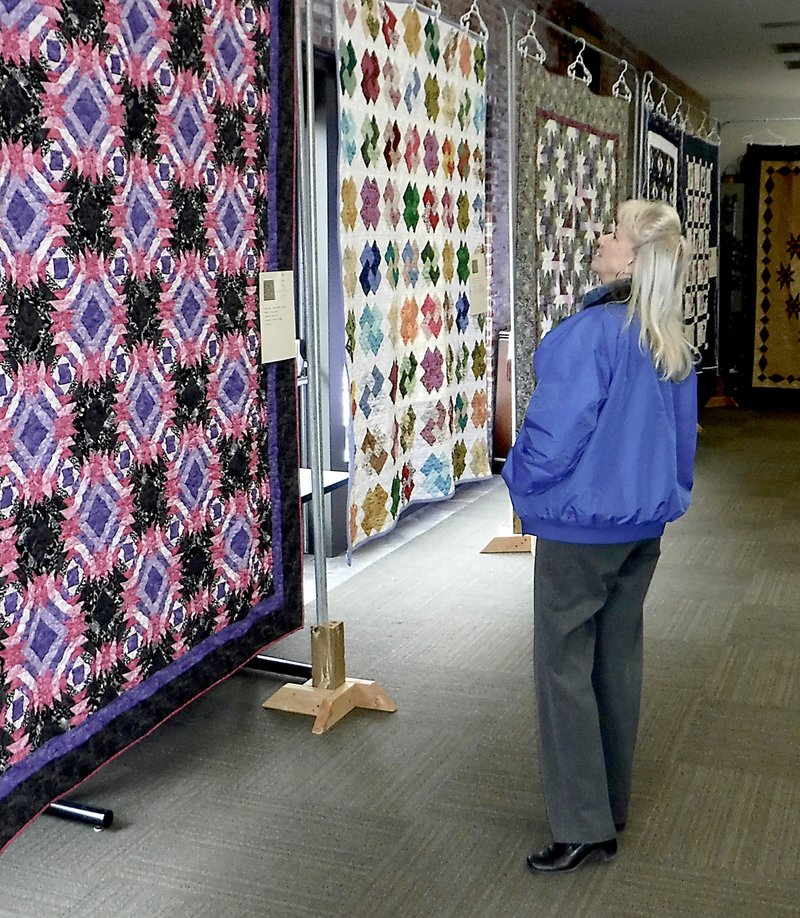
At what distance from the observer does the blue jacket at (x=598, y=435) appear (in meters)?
2.01

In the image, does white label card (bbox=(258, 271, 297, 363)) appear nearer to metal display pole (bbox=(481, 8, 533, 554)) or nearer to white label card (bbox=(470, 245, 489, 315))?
metal display pole (bbox=(481, 8, 533, 554))

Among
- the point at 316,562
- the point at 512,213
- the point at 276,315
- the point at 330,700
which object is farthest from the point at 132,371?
the point at 512,213

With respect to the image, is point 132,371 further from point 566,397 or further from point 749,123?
point 749,123

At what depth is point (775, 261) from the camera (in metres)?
9.62

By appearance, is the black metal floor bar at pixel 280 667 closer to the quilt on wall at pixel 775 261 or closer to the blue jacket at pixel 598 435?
the blue jacket at pixel 598 435

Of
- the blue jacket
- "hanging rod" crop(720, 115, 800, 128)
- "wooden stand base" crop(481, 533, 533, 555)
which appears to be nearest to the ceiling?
"hanging rod" crop(720, 115, 800, 128)

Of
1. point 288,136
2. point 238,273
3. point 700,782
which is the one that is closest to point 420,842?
point 700,782

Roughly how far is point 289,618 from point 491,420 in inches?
122

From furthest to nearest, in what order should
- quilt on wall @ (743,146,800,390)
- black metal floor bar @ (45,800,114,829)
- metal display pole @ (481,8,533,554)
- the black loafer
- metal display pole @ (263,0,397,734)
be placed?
quilt on wall @ (743,146,800,390)
metal display pole @ (481,8,533,554)
metal display pole @ (263,0,397,734)
black metal floor bar @ (45,800,114,829)
the black loafer

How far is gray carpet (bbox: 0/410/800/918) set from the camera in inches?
85.9

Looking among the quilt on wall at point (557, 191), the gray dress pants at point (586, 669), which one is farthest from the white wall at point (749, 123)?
the gray dress pants at point (586, 669)

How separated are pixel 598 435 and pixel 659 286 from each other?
0.98 feet

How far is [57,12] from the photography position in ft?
6.91

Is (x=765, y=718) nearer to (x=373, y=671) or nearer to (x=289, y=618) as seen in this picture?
(x=373, y=671)
